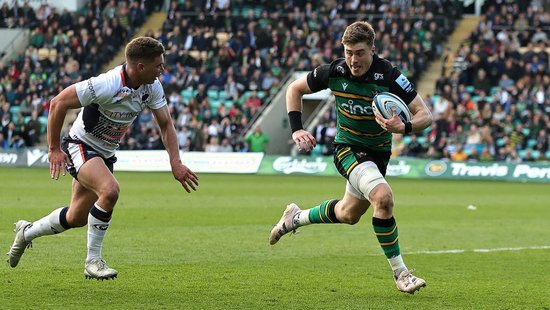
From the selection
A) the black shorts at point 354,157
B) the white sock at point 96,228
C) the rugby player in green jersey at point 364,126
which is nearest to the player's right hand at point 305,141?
the rugby player in green jersey at point 364,126

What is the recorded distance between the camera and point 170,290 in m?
9.19

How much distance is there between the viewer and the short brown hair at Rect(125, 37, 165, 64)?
920 cm

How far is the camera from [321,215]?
1046 centimetres

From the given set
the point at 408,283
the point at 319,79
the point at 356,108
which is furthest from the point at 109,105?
the point at 408,283

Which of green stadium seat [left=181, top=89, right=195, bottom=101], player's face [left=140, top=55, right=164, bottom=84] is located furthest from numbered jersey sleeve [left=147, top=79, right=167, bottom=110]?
green stadium seat [left=181, top=89, right=195, bottom=101]

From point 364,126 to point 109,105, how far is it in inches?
89.6

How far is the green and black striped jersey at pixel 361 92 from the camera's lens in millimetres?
9586

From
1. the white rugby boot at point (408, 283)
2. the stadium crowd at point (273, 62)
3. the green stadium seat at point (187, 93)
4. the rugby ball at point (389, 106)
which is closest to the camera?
the white rugby boot at point (408, 283)

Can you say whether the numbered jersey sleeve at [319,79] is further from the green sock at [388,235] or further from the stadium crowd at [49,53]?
the stadium crowd at [49,53]

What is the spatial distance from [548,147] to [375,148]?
23.7 m

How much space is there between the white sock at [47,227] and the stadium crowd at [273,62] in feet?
77.6

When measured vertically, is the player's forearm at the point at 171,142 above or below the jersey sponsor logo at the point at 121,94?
below

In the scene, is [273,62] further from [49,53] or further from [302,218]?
[302,218]

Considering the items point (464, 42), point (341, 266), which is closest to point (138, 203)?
point (341, 266)
